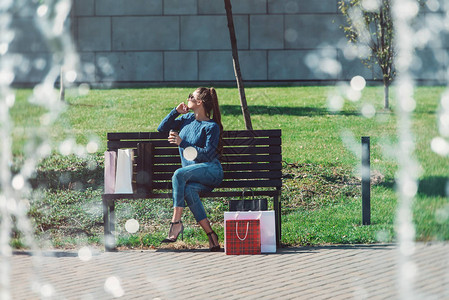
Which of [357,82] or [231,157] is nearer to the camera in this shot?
[231,157]

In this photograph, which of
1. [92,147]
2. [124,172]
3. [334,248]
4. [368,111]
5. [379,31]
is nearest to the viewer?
[334,248]

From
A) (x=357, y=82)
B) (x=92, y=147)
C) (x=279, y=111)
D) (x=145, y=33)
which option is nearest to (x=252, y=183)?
(x=92, y=147)

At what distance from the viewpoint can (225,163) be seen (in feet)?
21.8

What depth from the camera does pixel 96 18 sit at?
1723 cm

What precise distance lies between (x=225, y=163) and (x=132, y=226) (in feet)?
4.07

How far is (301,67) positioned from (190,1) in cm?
317

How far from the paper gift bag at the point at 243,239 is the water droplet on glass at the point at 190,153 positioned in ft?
2.54

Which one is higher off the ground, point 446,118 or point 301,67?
point 301,67

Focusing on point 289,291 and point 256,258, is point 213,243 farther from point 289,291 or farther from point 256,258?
point 289,291

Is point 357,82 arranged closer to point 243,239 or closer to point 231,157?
point 231,157

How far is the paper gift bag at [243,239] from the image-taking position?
19.2 feet

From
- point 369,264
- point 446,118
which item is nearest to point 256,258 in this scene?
point 369,264

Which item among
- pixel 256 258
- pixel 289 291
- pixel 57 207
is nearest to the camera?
pixel 289 291

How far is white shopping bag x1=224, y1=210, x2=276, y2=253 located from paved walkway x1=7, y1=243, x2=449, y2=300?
12cm
